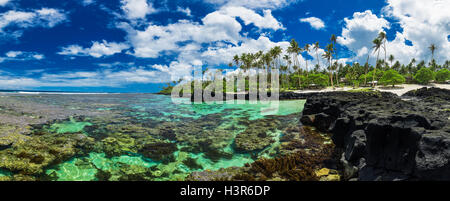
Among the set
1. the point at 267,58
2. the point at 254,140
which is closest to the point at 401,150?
the point at 254,140

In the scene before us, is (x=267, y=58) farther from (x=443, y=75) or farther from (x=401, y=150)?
(x=401, y=150)

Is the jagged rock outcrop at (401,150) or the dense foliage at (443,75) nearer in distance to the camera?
the jagged rock outcrop at (401,150)

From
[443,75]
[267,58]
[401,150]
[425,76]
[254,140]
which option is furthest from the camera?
[267,58]

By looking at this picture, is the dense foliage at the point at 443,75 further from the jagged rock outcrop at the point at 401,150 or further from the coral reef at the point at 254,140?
the jagged rock outcrop at the point at 401,150

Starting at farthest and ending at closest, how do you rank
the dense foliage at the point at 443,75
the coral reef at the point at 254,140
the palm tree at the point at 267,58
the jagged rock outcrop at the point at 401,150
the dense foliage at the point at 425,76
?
1. the palm tree at the point at 267,58
2. the dense foliage at the point at 443,75
3. the dense foliage at the point at 425,76
4. the coral reef at the point at 254,140
5. the jagged rock outcrop at the point at 401,150

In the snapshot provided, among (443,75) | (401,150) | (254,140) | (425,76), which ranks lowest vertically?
(254,140)

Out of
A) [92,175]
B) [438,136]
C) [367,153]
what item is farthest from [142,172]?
[438,136]

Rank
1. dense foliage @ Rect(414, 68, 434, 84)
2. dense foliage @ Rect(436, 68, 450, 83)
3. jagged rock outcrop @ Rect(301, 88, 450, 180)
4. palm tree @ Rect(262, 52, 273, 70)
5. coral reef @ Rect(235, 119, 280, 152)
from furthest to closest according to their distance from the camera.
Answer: palm tree @ Rect(262, 52, 273, 70), dense foliage @ Rect(436, 68, 450, 83), dense foliage @ Rect(414, 68, 434, 84), coral reef @ Rect(235, 119, 280, 152), jagged rock outcrop @ Rect(301, 88, 450, 180)

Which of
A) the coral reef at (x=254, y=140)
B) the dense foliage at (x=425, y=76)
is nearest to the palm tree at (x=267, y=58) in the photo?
the dense foliage at (x=425, y=76)

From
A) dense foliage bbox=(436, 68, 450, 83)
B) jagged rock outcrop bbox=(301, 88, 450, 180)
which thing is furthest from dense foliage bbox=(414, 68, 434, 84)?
jagged rock outcrop bbox=(301, 88, 450, 180)

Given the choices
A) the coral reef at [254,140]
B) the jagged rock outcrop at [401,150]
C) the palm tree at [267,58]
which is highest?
the palm tree at [267,58]

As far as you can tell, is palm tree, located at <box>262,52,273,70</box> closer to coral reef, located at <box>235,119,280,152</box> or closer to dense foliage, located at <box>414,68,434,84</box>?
dense foliage, located at <box>414,68,434,84</box>

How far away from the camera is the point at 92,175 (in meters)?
6.88

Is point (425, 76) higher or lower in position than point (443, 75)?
lower
